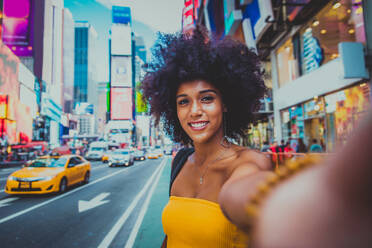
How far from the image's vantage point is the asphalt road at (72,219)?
14.0 feet

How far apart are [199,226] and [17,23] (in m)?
64.3

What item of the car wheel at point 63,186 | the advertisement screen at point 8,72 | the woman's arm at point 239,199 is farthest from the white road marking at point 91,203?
the advertisement screen at point 8,72

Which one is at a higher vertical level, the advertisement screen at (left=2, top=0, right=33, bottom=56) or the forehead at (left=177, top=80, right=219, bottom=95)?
the advertisement screen at (left=2, top=0, right=33, bottom=56)

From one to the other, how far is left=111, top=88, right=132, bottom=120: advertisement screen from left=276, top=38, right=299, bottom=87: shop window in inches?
3191

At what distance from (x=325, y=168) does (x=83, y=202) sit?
8.36 metres

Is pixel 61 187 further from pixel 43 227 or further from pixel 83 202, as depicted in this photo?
pixel 43 227

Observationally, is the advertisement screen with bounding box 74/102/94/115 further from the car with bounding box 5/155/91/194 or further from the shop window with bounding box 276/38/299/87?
the shop window with bounding box 276/38/299/87

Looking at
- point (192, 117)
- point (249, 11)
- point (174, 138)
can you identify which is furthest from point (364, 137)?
point (249, 11)

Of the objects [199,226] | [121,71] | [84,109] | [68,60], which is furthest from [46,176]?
[68,60]

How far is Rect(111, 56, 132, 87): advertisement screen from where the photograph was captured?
92062mm

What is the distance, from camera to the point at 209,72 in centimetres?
184

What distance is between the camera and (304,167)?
0.46 meters

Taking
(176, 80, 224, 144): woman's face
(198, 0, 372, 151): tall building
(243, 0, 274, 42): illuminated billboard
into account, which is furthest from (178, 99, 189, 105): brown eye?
(243, 0, 274, 42): illuminated billboard

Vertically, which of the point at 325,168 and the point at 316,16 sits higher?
the point at 316,16
